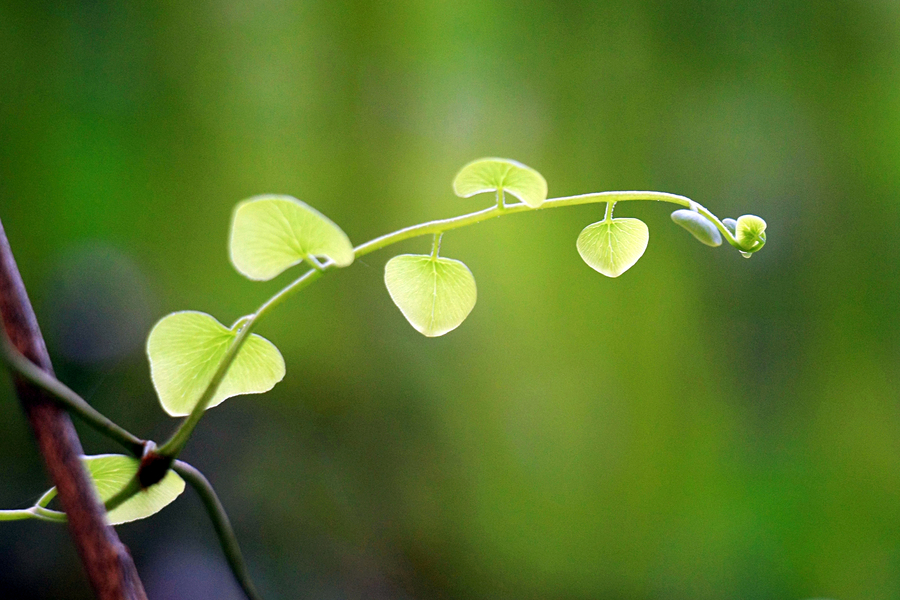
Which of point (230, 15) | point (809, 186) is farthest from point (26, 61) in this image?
point (809, 186)

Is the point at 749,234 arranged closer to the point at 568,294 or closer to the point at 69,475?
the point at 69,475

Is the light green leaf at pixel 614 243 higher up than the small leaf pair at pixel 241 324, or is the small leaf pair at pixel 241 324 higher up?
the light green leaf at pixel 614 243

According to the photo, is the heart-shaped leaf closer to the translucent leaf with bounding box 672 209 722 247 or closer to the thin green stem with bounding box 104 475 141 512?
the thin green stem with bounding box 104 475 141 512

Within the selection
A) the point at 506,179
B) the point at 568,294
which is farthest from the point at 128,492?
the point at 568,294

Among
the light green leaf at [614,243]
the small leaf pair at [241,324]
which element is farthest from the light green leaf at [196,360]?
the light green leaf at [614,243]

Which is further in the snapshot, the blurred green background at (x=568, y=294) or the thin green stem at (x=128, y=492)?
the blurred green background at (x=568, y=294)

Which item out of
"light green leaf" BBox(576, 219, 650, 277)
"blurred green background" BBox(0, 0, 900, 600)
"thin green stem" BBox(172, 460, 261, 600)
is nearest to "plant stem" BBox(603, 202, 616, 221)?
"light green leaf" BBox(576, 219, 650, 277)

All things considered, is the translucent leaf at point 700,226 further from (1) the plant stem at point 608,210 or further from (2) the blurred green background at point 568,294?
(2) the blurred green background at point 568,294
